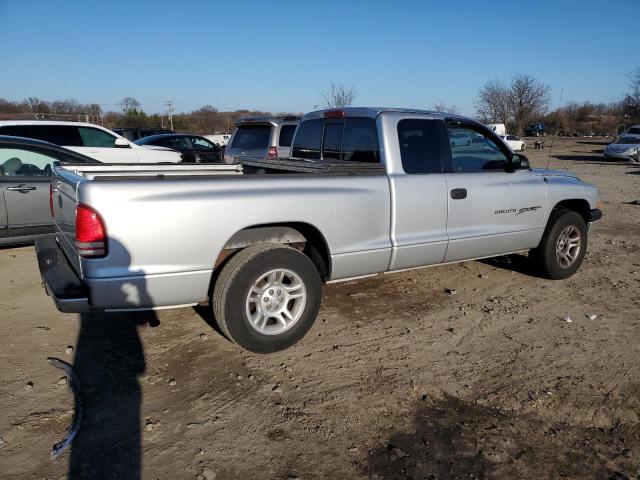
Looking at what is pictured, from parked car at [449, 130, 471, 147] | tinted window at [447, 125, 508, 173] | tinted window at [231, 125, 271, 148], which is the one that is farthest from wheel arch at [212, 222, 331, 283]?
tinted window at [231, 125, 271, 148]

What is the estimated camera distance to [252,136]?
10375mm

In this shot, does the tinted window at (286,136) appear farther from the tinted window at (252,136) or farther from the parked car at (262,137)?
the tinted window at (252,136)

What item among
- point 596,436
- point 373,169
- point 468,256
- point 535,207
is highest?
point 373,169

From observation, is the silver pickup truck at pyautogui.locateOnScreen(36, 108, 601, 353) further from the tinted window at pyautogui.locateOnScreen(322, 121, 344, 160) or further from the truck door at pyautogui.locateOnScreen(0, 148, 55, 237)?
the truck door at pyautogui.locateOnScreen(0, 148, 55, 237)

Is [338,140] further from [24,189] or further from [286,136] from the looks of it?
[286,136]

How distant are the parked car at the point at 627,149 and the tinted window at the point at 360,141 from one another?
25457 millimetres

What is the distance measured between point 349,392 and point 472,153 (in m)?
2.83

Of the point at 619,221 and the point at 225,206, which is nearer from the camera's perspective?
the point at 225,206

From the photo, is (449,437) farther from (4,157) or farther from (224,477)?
(4,157)

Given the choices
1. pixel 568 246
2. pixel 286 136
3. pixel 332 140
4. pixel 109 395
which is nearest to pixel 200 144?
pixel 286 136

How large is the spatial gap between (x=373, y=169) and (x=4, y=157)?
193 inches

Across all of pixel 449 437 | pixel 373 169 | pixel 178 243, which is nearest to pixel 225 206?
pixel 178 243

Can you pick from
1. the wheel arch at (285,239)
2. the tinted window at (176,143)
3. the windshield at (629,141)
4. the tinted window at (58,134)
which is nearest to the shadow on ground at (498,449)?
the wheel arch at (285,239)

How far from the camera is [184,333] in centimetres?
411
